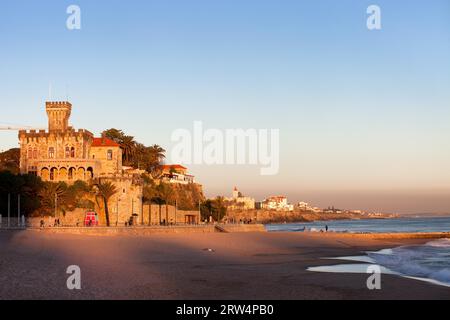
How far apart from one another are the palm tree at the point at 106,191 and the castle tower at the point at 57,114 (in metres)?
12.8

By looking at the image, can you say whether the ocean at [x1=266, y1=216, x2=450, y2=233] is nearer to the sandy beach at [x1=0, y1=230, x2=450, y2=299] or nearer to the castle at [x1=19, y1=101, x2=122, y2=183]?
the castle at [x1=19, y1=101, x2=122, y2=183]

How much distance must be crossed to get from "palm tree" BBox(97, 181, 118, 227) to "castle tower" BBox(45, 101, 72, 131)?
42.0ft

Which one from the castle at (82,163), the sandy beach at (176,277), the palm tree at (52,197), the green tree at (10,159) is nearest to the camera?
the sandy beach at (176,277)

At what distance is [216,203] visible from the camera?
88.1 m

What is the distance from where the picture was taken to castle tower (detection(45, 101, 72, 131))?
69.6 meters

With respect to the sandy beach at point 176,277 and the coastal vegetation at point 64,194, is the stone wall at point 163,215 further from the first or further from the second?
the sandy beach at point 176,277

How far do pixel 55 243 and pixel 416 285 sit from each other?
2012cm

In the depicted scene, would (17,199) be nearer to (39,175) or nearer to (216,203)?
(39,175)

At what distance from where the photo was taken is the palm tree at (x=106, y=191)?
60.4m

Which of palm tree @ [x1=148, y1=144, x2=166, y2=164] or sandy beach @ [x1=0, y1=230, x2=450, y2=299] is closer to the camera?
sandy beach @ [x1=0, y1=230, x2=450, y2=299]

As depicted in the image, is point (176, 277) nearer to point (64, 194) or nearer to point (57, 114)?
point (64, 194)

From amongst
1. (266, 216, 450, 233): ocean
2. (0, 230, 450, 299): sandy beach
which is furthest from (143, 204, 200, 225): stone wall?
(0, 230, 450, 299): sandy beach

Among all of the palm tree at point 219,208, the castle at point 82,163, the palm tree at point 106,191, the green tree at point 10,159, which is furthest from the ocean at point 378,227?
the green tree at point 10,159
